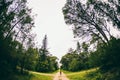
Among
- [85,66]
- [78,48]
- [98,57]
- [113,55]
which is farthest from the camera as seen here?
[78,48]

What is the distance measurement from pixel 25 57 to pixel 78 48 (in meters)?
64.2

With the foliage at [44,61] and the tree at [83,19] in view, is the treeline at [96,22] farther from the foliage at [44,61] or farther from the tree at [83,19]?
the foliage at [44,61]

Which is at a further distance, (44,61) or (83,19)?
(44,61)

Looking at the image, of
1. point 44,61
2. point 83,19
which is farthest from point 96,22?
point 44,61

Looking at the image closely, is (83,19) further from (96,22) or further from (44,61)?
(44,61)

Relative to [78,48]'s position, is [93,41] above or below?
below

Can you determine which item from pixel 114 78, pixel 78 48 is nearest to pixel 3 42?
pixel 114 78

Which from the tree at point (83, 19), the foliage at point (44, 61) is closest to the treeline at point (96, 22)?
the tree at point (83, 19)

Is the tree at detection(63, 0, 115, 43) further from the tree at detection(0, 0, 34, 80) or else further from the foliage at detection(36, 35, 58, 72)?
the foliage at detection(36, 35, 58, 72)

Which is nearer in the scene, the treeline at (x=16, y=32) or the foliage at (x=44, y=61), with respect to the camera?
the treeline at (x=16, y=32)

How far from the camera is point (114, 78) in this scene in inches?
814

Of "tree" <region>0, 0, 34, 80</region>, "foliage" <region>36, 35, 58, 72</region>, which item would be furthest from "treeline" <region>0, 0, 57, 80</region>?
"foliage" <region>36, 35, 58, 72</region>

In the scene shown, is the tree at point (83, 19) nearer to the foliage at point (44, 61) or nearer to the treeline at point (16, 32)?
the treeline at point (16, 32)

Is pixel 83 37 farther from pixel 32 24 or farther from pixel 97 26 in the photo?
pixel 32 24
